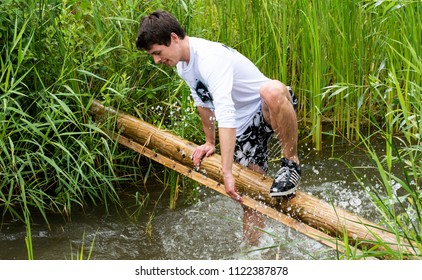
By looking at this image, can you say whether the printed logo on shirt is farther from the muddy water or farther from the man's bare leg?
the muddy water

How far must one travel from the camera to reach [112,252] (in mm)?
4875

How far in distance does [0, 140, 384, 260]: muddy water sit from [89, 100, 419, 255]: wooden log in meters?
0.37

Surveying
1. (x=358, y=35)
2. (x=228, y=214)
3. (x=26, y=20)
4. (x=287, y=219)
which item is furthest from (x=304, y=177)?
(x=26, y=20)

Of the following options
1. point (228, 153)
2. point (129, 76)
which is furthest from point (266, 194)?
point (129, 76)

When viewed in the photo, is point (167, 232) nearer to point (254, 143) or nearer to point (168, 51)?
point (254, 143)

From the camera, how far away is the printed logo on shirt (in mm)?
4422

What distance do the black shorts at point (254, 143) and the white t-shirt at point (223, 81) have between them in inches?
1.6

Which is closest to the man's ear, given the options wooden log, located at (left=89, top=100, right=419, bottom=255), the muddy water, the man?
the man

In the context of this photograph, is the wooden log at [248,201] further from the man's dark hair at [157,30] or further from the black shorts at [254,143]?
the man's dark hair at [157,30]

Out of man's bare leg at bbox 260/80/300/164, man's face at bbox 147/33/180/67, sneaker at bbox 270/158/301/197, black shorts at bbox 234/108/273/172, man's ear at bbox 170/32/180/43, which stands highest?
man's ear at bbox 170/32/180/43

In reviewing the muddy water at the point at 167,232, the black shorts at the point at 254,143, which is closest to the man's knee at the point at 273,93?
the black shorts at the point at 254,143

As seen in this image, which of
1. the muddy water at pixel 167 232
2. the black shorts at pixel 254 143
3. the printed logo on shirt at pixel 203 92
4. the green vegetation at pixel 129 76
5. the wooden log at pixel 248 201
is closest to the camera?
the wooden log at pixel 248 201

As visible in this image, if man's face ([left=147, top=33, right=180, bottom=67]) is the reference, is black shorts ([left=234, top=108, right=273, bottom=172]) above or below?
below

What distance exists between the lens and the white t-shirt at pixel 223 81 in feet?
13.4
